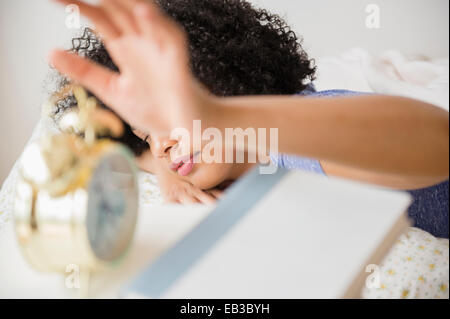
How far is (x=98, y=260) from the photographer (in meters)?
0.46

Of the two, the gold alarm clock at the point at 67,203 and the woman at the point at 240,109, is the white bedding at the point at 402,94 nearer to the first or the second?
the woman at the point at 240,109

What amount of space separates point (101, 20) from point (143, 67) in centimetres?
5

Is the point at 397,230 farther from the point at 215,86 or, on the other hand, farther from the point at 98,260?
the point at 215,86

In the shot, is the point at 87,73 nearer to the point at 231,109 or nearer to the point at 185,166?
the point at 231,109

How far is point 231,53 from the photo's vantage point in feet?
3.68

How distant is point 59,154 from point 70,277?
5.2 inches

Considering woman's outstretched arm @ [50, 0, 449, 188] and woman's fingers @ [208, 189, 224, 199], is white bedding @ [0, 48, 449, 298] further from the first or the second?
woman's outstretched arm @ [50, 0, 449, 188]

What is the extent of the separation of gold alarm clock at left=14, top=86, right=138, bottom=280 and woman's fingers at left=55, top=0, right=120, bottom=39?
10cm

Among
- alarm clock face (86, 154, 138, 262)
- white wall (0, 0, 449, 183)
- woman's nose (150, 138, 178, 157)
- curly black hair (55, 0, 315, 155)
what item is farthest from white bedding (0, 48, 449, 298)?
alarm clock face (86, 154, 138, 262)

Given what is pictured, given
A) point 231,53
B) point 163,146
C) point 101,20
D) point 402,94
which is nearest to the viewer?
point 101,20

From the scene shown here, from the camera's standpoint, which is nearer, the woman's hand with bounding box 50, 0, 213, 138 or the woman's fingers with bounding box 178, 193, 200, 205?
the woman's hand with bounding box 50, 0, 213, 138

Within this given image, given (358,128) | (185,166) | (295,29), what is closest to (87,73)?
(358,128)

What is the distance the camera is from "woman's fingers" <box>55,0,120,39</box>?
417 mm
